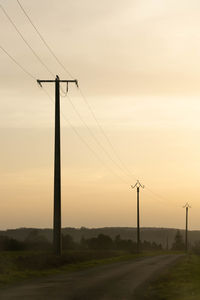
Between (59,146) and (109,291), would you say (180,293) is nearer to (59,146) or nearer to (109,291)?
(109,291)

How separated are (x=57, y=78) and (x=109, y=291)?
24529mm

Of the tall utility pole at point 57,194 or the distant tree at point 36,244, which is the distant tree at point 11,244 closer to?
the distant tree at point 36,244

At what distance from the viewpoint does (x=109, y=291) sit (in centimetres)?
2425

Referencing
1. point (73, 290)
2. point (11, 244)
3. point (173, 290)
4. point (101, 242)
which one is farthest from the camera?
point (101, 242)

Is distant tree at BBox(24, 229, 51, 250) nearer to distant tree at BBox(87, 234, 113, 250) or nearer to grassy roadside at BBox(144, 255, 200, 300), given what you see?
distant tree at BBox(87, 234, 113, 250)

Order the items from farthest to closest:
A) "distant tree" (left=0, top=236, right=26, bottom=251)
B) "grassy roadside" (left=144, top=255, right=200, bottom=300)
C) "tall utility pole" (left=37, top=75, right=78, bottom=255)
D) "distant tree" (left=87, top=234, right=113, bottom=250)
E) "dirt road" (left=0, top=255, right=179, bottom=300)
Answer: "distant tree" (left=87, top=234, right=113, bottom=250) → "distant tree" (left=0, top=236, right=26, bottom=251) → "tall utility pole" (left=37, top=75, right=78, bottom=255) → "grassy roadside" (left=144, top=255, right=200, bottom=300) → "dirt road" (left=0, top=255, right=179, bottom=300)

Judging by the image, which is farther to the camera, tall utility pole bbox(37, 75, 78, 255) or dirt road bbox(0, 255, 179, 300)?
tall utility pole bbox(37, 75, 78, 255)

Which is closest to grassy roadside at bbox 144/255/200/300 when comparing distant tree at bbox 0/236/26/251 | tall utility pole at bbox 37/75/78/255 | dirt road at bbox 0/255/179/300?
dirt road at bbox 0/255/179/300

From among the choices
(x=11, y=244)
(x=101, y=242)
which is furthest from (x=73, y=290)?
(x=101, y=242)

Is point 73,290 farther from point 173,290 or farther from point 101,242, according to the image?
point 101,242

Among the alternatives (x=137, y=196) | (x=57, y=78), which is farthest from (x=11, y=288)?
(x=137, y=196)

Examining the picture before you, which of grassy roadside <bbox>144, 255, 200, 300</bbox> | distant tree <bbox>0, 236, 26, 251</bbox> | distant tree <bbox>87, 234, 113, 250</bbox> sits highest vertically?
grassy roadside <bbox>144, 255, 200, 300</bbox>

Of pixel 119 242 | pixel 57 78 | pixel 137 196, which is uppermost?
pixel 57 78

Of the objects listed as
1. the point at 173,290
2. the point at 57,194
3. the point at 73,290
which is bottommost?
the point at 173,290
